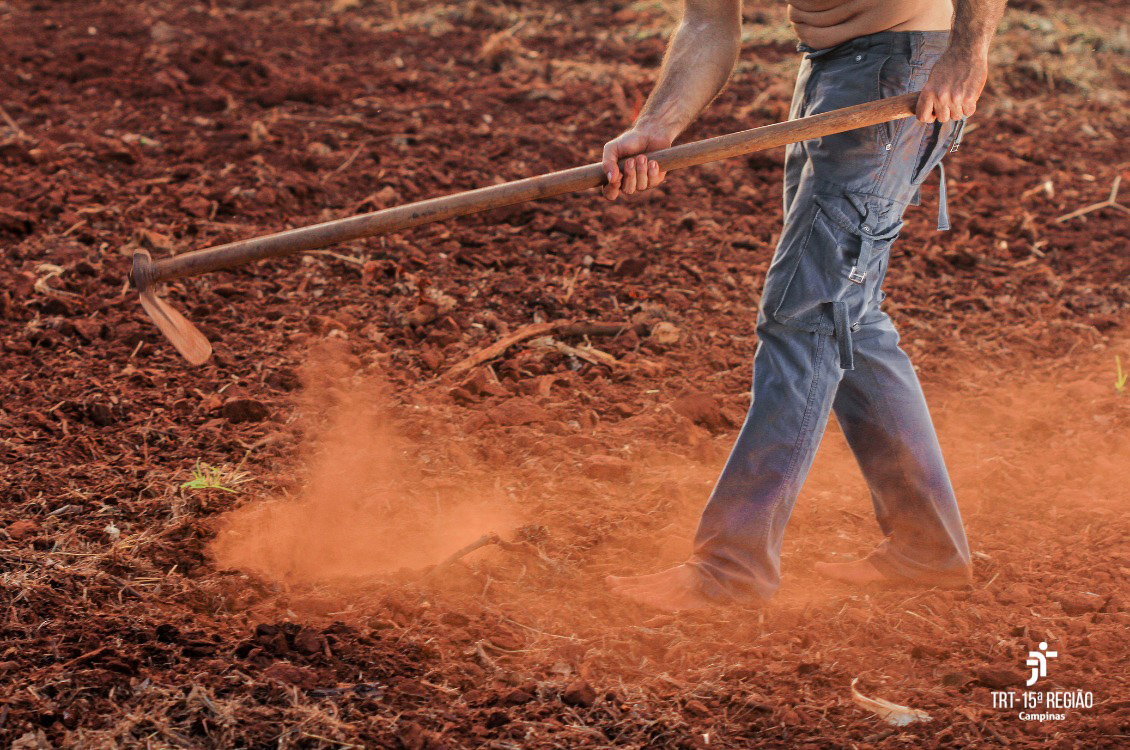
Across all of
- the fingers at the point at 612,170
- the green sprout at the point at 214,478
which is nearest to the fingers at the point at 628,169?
the fingers at the point at 612,170

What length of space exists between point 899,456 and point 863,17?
106 cm

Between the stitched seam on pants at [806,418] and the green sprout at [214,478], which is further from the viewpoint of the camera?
the green sprout at [214,478]

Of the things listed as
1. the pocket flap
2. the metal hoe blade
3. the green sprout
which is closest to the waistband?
the pocket flap

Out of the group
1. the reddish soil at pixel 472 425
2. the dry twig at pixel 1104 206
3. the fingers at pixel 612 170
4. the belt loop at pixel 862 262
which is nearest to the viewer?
the reddish soil at pixel 472 425

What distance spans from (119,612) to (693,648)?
53.8 inches

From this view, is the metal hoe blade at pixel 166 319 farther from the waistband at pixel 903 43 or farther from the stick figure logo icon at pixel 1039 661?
the stick figure logo icon at pixel 1039 661

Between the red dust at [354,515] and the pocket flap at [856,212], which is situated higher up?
the pocket flap at [856,212]

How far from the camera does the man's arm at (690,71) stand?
111 inches

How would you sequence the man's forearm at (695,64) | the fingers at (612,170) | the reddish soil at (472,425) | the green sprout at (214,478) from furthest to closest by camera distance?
the green sprout at (214,478) → the man's forearm at (695,64) → the fingers at (612,170) → the reddish soil at (472,425)

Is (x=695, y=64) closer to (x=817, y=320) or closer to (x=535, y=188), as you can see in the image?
(x=535, y=188)

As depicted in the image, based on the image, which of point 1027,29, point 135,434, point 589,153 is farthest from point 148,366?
point 1027,29

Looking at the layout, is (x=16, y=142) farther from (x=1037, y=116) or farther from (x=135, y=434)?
(x=1037, y=116)

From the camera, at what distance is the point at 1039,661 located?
101 inches

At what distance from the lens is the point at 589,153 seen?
18.2ft
